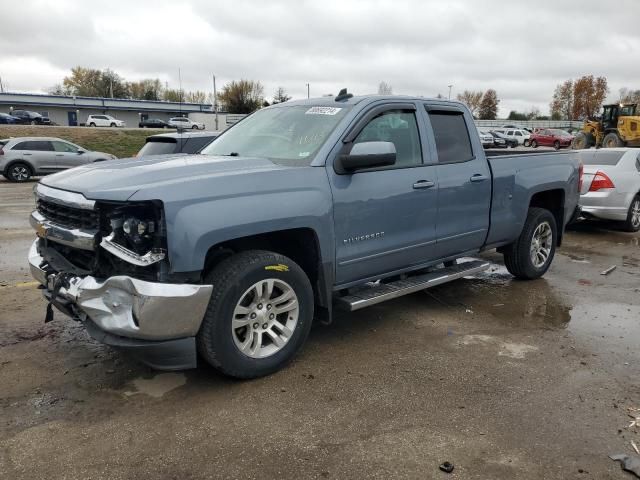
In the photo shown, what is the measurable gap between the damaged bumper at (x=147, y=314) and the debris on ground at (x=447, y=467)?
5.17 feet

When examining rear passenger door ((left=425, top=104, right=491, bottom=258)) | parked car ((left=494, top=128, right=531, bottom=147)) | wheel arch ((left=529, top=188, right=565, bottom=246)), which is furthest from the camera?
parked car ((left=494, top=128, right=531, bottom=147))

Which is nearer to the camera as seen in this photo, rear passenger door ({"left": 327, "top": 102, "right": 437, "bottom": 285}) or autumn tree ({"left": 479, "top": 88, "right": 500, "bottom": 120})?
rear passenger door ({"left": 327, "top": 102, "right": 437, "bottom": 285})

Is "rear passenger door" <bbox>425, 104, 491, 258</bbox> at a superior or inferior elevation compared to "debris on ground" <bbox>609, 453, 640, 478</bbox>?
superior

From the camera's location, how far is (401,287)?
4562 mm

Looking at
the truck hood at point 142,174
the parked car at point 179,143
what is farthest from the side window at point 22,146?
the truck hood at point 142,174

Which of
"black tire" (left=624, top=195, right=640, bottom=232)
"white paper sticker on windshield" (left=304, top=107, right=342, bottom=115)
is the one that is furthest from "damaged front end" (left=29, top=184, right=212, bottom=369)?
"black tire" (left=624, top=195, right=640, bottom=232)

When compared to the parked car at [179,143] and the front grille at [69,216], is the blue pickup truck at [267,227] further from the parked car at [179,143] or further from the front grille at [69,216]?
the parked car at [179,143]

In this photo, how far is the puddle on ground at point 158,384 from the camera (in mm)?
3580

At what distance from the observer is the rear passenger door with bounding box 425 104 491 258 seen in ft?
16.0

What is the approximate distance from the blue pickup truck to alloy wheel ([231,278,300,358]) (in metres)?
0.01

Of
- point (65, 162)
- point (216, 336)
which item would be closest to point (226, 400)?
point (216, 336)

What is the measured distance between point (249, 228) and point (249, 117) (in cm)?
222

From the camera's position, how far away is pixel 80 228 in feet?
11.4

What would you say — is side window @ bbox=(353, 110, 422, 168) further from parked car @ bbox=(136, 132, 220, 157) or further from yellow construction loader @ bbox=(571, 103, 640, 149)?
yellow construction loader @ bbox=(571, 103, 640, 149)
